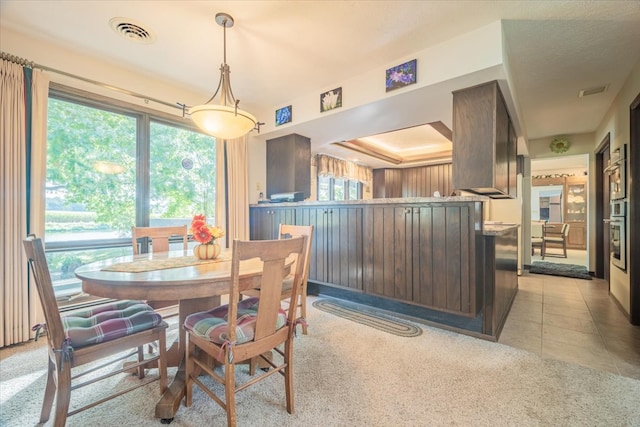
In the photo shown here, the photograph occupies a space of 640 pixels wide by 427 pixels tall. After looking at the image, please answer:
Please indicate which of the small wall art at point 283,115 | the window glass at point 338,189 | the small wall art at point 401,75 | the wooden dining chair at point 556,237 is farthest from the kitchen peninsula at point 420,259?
the wooden dining chair at point 556,237

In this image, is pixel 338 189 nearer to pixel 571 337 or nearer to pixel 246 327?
pixel 571 337

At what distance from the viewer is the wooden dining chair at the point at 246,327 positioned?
1.19 meters

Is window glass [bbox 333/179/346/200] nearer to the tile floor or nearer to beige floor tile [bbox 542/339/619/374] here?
the tile floor

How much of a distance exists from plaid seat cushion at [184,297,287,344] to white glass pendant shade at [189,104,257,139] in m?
1.26

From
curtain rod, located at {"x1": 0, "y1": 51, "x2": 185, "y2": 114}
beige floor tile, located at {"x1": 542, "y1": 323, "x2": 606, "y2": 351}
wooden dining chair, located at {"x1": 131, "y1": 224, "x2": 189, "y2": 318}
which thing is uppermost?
curtain rod, located at {"x1": 0, "y1": 51, "x2": 185, "y2": 114}

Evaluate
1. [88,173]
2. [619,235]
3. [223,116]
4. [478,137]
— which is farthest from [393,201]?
[88,173]

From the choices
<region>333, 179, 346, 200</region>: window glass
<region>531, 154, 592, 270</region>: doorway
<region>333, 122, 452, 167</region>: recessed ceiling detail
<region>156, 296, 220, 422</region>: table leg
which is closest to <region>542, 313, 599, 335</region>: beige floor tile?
<region>333, 122, 452, 167</region>: recessed ceiling detail

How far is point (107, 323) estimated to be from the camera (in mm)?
1349

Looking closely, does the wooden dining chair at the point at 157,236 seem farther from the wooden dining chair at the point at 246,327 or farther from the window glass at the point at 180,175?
the wooden dining chair at the point at 246,327

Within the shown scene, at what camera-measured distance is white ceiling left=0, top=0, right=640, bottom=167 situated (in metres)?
1.96

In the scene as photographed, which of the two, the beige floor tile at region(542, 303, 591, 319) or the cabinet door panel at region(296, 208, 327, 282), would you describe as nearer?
the beige floor tile at region(542, 303, 591, 319)

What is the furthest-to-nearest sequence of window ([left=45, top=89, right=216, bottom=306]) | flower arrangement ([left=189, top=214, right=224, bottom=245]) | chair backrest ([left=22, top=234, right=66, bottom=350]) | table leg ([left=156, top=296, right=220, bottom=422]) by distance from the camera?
window ([left=45, top=89, right=216, bottom=306]) → flower arrangement ([left=189, top=214, right=224, bottom=245]) → table leg ([left=156, top=296, right=220, bottom=422]) → chair backrest ([left=22, top=234, right=66, bottom=350])

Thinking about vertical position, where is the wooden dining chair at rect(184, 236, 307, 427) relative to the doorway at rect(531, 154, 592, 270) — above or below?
below

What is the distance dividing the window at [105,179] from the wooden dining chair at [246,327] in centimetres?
197
